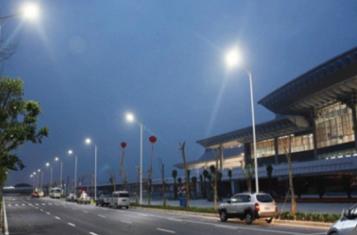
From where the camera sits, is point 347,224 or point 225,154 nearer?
point 347,224

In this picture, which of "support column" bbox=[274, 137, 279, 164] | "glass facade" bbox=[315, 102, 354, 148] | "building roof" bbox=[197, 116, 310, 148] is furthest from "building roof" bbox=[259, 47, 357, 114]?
"support column" bbox=[274, 137, 279, 164]

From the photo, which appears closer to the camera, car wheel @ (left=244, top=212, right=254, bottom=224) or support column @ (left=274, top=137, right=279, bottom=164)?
car wheel @ (left=244, top=212, right=254, bottom=224)

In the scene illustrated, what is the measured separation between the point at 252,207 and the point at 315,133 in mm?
52842

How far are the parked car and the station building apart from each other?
865 inches

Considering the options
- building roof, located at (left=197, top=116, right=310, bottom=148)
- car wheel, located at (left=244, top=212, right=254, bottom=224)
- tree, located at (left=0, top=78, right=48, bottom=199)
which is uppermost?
building roof, located at (left=197, top=116, right=310, bottom=148)

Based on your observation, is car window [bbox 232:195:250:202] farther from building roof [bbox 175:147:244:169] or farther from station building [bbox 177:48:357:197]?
building roof [bbox 175:147:244:169]

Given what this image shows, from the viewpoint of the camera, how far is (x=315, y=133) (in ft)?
246

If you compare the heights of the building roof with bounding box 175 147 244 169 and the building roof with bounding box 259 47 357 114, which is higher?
the building roof with bounding box 259 47 357 114

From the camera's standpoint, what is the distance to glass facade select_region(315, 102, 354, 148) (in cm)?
6744

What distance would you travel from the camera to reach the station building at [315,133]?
56469mm

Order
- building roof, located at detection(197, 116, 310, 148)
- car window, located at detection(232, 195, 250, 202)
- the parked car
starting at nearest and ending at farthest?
the parked car, car window, located at detection(232, 195, 250, 202), building roof, located at detection(197, 116, 310, 148)

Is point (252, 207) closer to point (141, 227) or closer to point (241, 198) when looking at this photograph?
point (241, 198)

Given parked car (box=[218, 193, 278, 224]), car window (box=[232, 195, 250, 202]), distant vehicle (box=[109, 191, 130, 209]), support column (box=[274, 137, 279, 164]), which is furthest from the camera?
support column (box=[274, 137, 279, 164])

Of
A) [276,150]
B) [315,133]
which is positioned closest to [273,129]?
[276,150]
